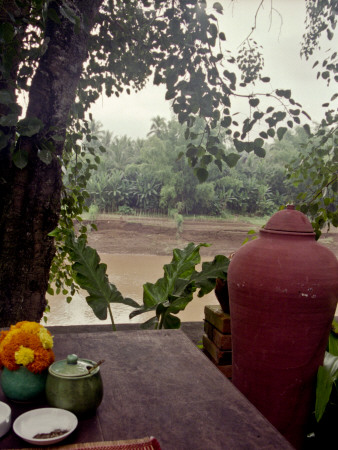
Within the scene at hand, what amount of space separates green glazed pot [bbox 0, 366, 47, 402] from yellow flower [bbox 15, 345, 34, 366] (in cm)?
2

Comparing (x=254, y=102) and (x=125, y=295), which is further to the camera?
(x=125, y=295)

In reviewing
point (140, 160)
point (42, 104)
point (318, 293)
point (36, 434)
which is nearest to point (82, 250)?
point (42, 104)

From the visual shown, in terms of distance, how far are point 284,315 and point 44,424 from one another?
2.88 ft

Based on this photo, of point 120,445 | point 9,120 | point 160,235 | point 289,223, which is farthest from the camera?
point 160,235

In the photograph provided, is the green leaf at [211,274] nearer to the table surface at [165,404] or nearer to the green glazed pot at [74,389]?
the table surface at [165,404]

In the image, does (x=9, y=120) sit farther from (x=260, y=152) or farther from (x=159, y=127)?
(x=159, y=127)

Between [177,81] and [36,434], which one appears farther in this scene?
[177,81]

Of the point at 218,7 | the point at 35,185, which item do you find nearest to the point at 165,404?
the point at 35,185

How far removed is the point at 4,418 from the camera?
0.65 metres

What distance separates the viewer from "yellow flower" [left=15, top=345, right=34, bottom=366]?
0.75 m

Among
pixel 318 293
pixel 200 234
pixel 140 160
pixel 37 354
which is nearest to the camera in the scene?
pixel 37 354

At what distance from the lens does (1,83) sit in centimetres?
156

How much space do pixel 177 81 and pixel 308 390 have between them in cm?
130

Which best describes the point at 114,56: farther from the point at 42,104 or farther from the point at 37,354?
the point at 37,354
